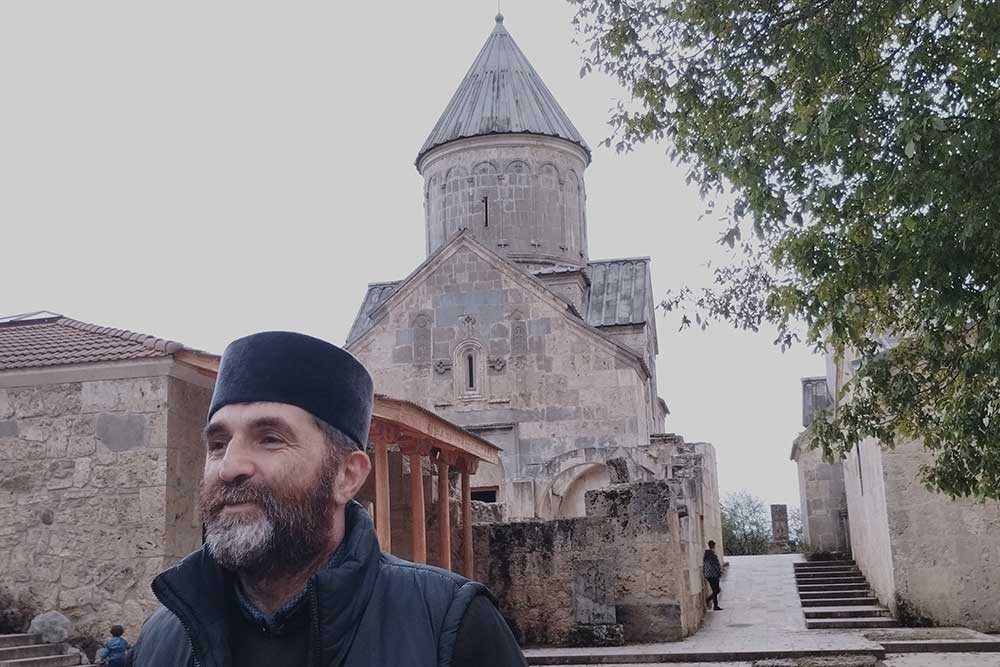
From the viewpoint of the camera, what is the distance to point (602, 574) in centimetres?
1558

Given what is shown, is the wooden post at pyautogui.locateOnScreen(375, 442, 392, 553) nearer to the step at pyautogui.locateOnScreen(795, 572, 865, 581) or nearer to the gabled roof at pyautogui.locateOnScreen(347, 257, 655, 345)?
the step at pyautogui.locateOnScreen(795, 572, 865, 581)

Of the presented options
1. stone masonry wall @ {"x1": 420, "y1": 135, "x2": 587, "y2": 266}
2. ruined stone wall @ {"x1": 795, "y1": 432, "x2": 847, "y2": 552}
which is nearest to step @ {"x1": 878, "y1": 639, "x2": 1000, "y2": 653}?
ruined stone wall @ {"x1": 795, "y1": 432, "x2": 847, "y2": 552}

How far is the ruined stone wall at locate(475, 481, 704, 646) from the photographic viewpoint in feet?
50.3

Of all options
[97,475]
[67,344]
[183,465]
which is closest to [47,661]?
[97,475]

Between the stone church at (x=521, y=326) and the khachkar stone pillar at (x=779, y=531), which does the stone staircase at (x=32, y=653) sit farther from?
the khachkar stone pillar at (x=779, y=531)

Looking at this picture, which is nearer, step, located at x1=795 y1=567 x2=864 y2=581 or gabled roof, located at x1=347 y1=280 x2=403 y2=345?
step, located at x1=795 y1=567 x2=864 y2=581

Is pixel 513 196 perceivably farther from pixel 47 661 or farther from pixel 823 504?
pixel 47 661

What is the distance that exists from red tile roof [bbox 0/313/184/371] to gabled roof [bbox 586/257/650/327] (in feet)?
57.3

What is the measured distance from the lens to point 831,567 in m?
22.2

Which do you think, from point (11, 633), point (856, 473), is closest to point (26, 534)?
point (11, 633)

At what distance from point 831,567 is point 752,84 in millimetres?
15524

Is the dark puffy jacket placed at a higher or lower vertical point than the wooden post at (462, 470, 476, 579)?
lower

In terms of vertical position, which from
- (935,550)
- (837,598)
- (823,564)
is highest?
(935,550)

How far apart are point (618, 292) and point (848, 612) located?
1387cm
